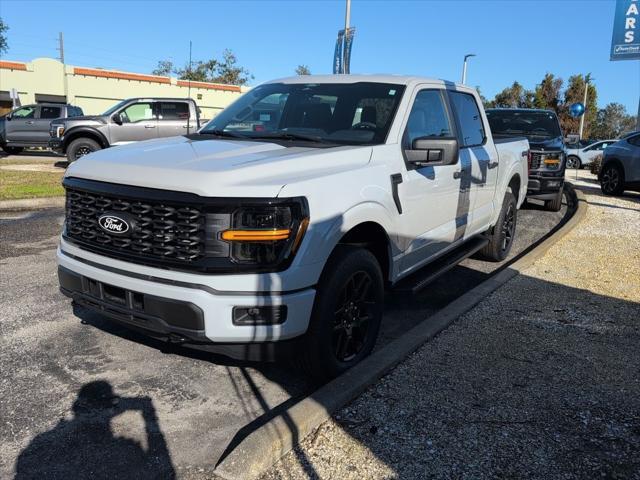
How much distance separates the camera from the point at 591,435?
2.95m

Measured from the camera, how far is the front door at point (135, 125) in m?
14.5

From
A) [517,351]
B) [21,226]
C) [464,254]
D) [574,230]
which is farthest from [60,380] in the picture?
[574,230]

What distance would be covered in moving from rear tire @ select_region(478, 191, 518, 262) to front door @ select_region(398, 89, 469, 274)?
1.43m

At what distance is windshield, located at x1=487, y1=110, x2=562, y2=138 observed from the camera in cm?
1044

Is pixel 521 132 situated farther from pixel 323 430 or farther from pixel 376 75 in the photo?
pixel 323 430

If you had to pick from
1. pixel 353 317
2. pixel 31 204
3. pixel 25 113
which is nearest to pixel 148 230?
pixel 353 317

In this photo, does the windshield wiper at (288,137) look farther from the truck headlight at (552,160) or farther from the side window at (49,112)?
the side window at (49,112)

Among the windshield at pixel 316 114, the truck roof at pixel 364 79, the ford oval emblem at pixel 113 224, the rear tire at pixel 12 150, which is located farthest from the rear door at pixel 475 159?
the rear tire at pixel 12 150

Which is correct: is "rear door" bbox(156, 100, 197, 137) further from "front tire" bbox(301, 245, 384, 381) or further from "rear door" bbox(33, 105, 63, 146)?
"front tire" bbox(301, 245, 384, 381)

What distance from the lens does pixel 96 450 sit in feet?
9.07

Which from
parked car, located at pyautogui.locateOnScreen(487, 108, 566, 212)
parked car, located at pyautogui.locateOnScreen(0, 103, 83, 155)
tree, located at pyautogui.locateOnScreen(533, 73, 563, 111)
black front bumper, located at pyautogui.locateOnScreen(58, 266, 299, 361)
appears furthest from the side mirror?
tree, located at pyautogui.locateOnScreen(533, 73, 563, 111)

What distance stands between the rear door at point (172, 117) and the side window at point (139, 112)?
23cm

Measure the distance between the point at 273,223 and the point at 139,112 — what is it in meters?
13.4

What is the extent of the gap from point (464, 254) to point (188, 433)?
3170 mm
